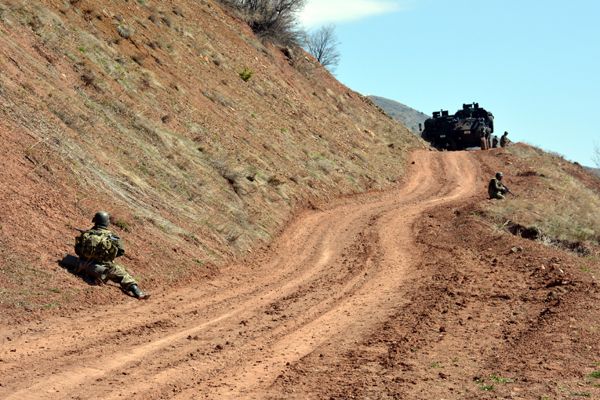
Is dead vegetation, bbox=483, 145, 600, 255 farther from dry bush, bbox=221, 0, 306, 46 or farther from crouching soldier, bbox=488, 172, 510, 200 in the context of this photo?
dry bush, bbox=221, 0, 306, 46

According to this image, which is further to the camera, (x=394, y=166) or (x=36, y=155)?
(x=394, y=166)

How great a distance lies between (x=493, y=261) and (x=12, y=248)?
35.2 ft

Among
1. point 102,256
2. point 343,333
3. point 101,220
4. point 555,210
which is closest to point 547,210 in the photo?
point 555,210

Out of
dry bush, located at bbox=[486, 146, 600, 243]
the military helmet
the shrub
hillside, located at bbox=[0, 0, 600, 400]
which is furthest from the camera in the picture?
the shrub

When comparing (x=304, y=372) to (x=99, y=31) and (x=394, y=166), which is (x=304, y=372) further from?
(x=394, y=166)

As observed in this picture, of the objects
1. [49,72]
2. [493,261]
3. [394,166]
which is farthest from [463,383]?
[394,166]

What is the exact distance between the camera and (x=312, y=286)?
1553cm

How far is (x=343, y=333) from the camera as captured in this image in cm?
1179

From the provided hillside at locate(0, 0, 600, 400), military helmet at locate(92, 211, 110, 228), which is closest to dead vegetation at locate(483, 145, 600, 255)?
hillside at locate(0, 0, 600, 400)

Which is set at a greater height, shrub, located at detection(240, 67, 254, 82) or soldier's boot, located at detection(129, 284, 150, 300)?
shrub, located at detection(240, 67, 254, 82)

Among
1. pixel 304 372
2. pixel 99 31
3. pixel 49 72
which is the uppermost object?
pixel 99 31

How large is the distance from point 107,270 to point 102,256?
0.27 m

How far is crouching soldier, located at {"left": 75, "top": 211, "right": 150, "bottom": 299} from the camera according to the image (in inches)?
520

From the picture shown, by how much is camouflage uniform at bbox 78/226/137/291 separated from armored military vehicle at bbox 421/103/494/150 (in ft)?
131
